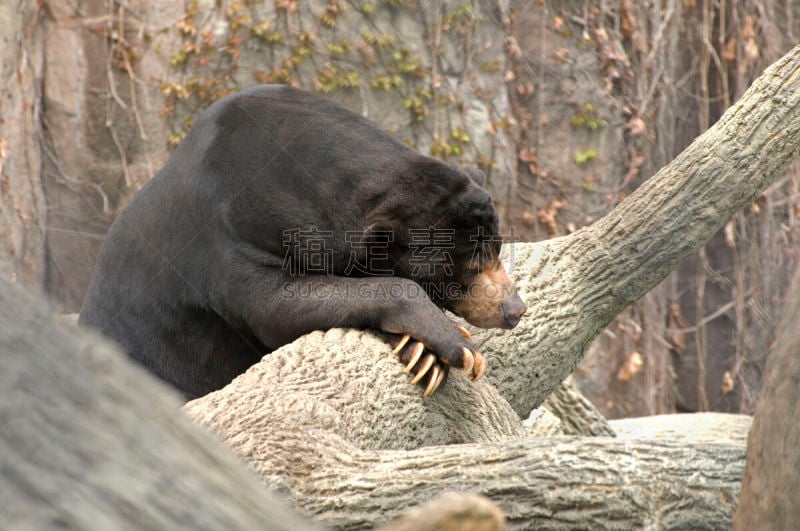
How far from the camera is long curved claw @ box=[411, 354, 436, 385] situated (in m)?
3.22

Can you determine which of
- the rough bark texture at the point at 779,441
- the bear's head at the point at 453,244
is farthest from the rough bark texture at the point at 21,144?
the rough bark texture at the point at 779,441

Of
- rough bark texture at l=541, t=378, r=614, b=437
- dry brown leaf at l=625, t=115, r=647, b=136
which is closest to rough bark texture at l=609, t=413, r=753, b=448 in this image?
rough bark texture at l=541, t=378, r=614, b=437

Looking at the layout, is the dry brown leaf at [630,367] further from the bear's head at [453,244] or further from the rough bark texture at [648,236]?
the bear's head at [453,244]

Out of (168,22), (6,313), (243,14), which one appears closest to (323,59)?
(243,14)

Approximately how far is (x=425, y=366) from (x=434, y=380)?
0.05m

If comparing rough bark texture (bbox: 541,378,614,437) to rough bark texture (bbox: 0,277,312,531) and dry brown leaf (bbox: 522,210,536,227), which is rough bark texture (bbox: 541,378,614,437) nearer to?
dry brown leaf (bbox: 522,210,536,227)

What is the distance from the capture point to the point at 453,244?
3637mm

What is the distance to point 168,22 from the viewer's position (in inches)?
262

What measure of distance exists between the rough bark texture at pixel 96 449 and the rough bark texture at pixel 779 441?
101cm

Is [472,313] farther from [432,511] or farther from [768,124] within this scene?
[432,511]

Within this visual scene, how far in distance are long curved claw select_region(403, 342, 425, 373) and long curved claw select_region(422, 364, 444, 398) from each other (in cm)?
7

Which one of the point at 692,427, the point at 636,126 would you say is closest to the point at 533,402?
the point at 692,427

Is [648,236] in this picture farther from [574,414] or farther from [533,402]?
[574,414]

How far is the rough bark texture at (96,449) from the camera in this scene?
3.01 feet
